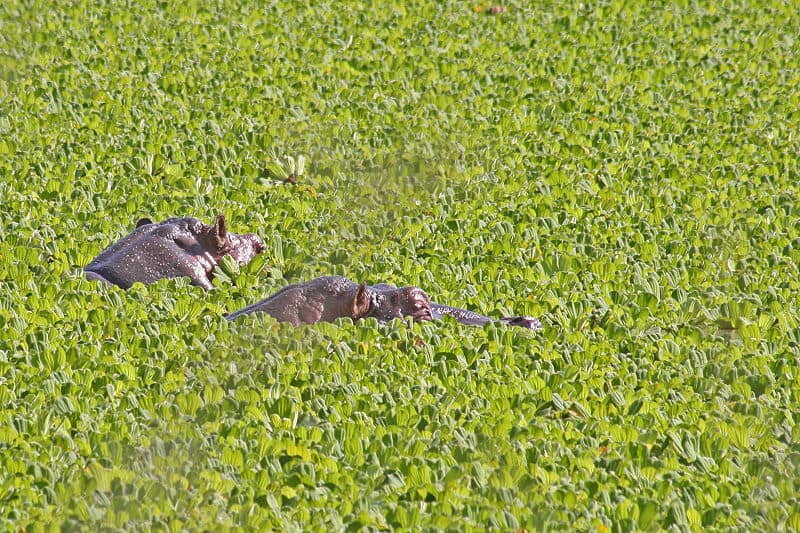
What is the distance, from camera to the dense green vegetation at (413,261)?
4.89 meters

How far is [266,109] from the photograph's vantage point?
9922 millimetres

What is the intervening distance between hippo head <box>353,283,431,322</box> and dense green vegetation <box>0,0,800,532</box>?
0.74ft

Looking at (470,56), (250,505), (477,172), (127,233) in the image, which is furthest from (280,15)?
(250,505)

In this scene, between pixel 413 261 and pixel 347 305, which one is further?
pixel 413 261

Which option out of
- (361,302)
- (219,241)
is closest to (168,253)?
(219,241)

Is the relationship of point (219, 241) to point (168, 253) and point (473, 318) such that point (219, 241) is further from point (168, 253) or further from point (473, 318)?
point (473, 318)

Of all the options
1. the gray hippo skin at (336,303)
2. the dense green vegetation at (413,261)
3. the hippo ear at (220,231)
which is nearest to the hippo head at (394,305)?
the gray hippo skin at (336,303)

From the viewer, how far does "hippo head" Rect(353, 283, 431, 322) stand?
6.43 metres

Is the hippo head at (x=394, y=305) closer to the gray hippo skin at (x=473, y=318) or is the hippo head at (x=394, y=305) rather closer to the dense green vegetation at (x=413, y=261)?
the gray hippo skin at (x=473, y=318)

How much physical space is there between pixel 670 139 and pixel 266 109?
2.92 meters

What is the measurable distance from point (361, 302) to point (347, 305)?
70mm

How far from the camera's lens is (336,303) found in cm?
640

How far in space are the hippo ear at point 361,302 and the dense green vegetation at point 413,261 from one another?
6.4 inches

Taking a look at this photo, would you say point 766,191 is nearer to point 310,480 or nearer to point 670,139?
point 670,139
